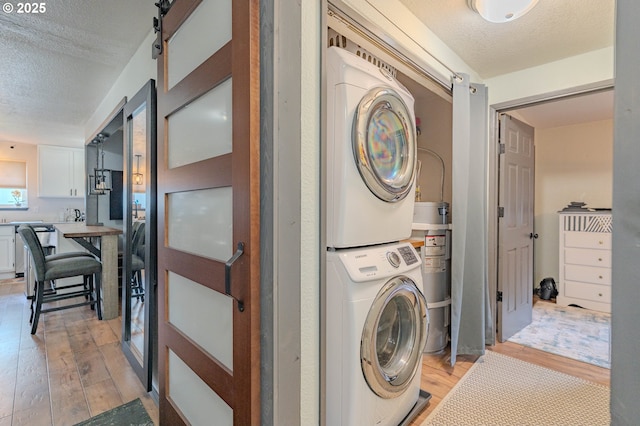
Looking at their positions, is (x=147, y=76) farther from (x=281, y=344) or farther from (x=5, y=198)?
(x=5, y=198)

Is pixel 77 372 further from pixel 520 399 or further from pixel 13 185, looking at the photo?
pixel 13 185

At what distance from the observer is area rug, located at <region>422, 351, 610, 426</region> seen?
1727 mm

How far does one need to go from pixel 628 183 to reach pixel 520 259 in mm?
3157

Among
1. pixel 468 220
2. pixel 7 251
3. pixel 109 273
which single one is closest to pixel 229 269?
pixel 468 220

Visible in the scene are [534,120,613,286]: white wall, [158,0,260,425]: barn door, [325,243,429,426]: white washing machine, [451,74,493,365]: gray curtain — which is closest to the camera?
[158,0,260,425]: barn door

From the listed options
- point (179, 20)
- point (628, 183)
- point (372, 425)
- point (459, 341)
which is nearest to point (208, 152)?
point (179, 20)

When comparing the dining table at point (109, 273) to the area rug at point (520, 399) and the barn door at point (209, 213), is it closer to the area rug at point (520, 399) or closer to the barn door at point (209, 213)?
the barn door at point (209, 213)

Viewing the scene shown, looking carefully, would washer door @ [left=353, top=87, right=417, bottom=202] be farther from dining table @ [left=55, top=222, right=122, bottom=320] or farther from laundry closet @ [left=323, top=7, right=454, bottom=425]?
dining table @ [left=55, top=222, right=122, bottom=320]

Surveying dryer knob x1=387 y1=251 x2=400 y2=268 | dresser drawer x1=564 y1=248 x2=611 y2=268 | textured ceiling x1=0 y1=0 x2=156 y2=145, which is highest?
textured ceiling x1=0 y1=0 x2=156 y2=145

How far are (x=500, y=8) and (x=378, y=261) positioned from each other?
1.59 metres

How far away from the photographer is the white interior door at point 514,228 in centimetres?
275

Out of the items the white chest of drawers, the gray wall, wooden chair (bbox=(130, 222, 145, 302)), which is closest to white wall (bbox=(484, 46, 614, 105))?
the white chest of drawers

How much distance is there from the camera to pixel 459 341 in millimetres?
2432

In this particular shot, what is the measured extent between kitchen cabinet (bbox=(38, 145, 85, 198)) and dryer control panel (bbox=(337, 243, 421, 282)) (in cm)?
636
